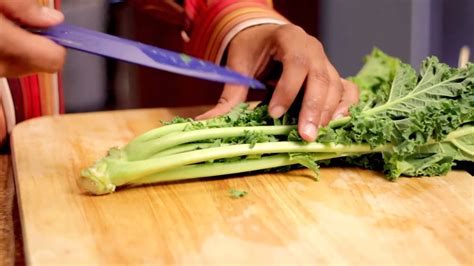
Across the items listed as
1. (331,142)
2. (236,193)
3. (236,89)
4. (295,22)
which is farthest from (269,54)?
(295,22)

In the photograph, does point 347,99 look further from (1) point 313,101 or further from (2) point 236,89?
(2) point 236,89

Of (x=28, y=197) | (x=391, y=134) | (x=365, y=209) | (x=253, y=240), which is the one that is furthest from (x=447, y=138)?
(x=28, y=197)

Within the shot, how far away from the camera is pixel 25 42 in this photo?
1182 mm

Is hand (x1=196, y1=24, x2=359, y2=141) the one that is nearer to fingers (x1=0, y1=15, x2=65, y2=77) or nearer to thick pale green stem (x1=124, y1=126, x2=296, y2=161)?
thick pale green stem (x1=124, y1=126, x2=296, y2=161)

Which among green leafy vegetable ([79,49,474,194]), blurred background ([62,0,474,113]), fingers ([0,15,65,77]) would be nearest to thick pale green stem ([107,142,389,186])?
green leafy vegetable ([79,49,474,194])

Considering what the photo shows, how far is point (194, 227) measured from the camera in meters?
1.21

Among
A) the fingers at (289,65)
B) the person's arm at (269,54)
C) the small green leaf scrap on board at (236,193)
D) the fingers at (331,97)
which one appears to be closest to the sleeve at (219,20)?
the person's arm at (269,54)

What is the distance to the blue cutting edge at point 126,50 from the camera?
1.24 meters

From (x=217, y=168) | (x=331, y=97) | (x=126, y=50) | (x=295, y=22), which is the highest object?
(x=126, y=50)

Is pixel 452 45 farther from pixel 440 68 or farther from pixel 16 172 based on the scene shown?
pixel 16 172

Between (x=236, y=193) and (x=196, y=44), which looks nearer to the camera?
(x=236, y=193)

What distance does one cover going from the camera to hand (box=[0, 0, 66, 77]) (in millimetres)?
1168

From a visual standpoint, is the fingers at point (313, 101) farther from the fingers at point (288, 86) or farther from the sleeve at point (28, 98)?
the sleeve at point (28, 98)

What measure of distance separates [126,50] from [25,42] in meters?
0.19
